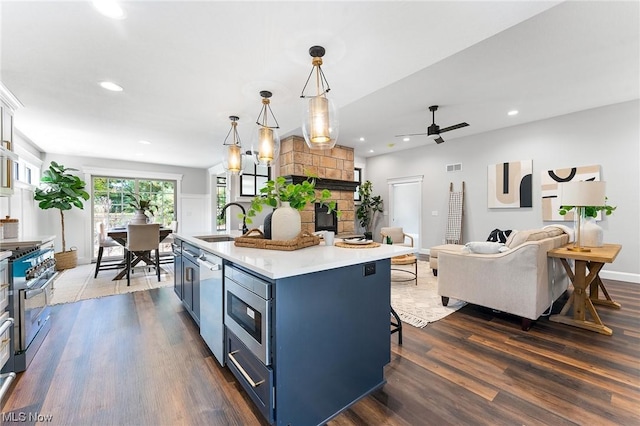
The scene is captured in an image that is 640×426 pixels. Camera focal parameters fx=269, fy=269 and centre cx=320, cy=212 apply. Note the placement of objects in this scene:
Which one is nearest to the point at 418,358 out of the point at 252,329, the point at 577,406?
the point at 577,406

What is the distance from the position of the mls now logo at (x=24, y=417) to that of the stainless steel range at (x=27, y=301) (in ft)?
1.76

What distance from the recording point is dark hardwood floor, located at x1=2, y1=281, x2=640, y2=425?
1.46 metres

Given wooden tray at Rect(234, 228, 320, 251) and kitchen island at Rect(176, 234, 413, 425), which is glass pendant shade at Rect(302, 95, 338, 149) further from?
kitchen island at Rect(176, 234, 413, 425)

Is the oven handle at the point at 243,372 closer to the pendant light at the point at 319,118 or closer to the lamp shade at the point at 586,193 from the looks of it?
the pendant light at the point at 319,118

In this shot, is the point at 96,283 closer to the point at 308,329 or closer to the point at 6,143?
the point at 6,143

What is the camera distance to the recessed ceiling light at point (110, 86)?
2.60 metres

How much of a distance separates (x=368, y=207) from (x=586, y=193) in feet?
16.8

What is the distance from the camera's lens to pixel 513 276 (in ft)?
8.24

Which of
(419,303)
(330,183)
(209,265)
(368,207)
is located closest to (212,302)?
(209,265)

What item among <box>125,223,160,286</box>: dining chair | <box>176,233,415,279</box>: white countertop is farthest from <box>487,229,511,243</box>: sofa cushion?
<box>125,223,160,286</box>: dining chair

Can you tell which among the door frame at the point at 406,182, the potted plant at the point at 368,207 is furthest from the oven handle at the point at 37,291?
the door frame at the point at 406,182

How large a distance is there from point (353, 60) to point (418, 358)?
236cm

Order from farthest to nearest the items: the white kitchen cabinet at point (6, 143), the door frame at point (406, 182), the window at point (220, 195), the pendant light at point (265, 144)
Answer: the window at point (220, 195) → the door frame at point (406, 182) → the pendant light at point (265, 144) → the white kitchen cabinet at point (6, 143)

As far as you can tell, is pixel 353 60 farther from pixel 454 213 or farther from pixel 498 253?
pixel 454 213
